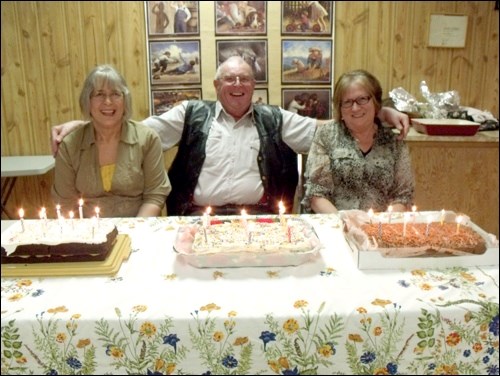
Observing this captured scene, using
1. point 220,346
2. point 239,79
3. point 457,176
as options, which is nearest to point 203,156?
point 239,79

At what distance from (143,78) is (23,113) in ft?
2.64

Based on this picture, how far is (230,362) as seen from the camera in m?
1.00

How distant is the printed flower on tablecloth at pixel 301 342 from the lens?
98 cm

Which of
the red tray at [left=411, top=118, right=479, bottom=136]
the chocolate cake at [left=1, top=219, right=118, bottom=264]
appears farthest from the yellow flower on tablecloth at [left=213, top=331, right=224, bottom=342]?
the red tray at [left=411, top=118, right=479, bottom=136]

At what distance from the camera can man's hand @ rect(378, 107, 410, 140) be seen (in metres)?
1.95

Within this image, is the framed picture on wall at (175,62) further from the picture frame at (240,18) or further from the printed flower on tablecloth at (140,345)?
the printed flower on tablecloth at (140,345)

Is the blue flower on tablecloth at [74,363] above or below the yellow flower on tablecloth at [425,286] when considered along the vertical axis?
below

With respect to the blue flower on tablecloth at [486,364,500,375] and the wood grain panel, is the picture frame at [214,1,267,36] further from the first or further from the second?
the blue flower on tablecloth at [486,364,500,375]

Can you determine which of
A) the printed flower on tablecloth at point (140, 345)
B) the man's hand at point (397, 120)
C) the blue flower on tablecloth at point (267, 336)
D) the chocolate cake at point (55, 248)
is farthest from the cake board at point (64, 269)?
the man's hand at point (397, 120)

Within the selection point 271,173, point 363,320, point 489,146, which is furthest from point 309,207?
point 489,146

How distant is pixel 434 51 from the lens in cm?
308

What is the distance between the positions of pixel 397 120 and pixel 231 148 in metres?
0.76

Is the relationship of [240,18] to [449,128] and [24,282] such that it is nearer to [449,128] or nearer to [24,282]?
[449,128]

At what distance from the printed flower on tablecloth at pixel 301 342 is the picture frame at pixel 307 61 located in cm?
231
